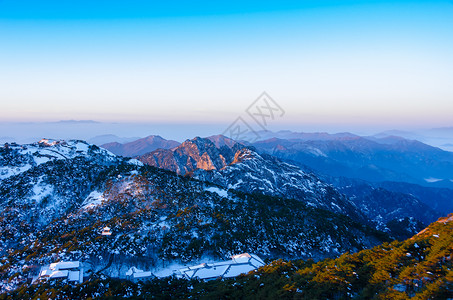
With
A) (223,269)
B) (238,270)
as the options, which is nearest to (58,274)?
(223,269)

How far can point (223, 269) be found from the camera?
46.7m

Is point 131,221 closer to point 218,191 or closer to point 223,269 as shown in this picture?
point 223,269

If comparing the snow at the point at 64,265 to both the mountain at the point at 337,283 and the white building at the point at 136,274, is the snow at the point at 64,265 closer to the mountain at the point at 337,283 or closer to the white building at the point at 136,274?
the mountain at the point at 337,283

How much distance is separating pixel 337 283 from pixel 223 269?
25.8m

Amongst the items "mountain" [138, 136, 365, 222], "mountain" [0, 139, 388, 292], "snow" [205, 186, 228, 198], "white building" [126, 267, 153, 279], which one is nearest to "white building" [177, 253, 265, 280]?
"mountain" [0, 139, 388, 292]

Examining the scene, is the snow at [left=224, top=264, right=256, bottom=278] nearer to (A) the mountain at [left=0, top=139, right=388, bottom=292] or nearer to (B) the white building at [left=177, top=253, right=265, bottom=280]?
(B) the white building at [left=177, top=253, right=265, bottom=280]

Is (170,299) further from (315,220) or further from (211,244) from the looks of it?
(315,220)

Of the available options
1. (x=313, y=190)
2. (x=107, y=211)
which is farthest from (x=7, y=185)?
(x=313, y=190)

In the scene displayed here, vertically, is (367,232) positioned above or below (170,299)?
below

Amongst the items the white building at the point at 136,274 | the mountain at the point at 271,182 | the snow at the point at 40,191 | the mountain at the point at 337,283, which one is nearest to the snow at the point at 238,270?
the mountain at the point at 337,283

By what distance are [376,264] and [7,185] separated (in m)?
98.2

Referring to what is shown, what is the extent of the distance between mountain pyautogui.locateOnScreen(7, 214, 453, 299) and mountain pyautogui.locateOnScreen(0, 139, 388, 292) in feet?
31.6

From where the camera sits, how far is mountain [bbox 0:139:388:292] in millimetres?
51278

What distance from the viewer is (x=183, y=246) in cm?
5597
